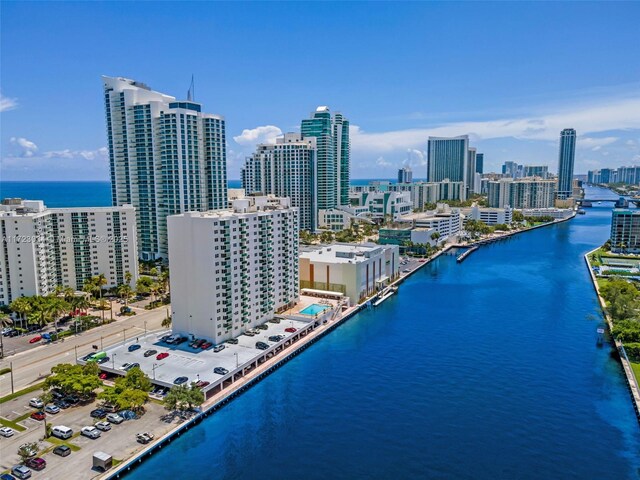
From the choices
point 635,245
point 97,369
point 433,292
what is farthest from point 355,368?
point 635,245

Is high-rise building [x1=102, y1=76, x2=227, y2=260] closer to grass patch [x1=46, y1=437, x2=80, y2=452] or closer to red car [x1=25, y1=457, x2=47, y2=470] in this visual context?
grass patch [x1=46, y1=437, x2=80, y2=452]

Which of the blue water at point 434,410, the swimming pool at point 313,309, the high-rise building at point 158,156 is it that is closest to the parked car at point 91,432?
the blue water at point 434,410

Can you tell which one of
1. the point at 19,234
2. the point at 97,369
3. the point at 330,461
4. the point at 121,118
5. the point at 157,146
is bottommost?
the point at 330,461

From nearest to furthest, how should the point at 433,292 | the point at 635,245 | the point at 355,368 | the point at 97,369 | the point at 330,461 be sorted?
the point at 330,461
the point at 97,369
the point at 355,368
the point at 433,292
the point at 635,245

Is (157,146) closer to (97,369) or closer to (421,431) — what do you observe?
(97,369)

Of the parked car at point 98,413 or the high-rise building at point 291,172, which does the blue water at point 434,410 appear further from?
the high-rise building at point 291,172

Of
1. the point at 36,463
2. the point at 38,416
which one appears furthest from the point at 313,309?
the point at 36,463
